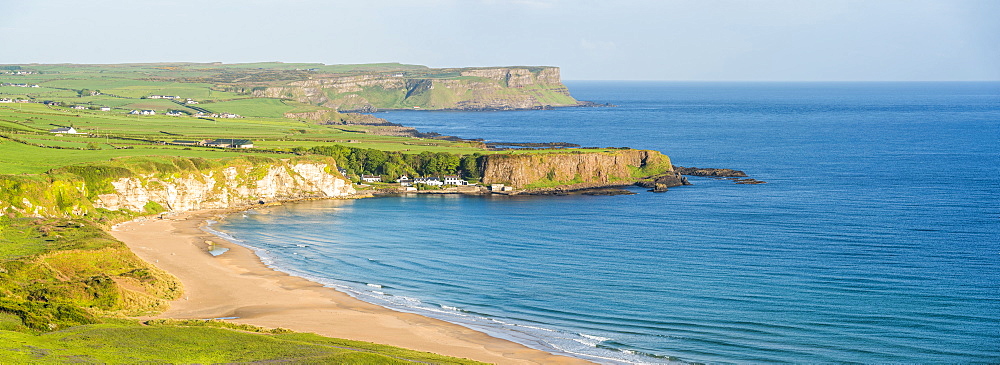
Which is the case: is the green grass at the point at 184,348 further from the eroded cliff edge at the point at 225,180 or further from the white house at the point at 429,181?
the white house at the point at 429,181

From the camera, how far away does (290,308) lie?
61219 millimetres

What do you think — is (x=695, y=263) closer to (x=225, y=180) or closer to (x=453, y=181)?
(x=453, y=181)

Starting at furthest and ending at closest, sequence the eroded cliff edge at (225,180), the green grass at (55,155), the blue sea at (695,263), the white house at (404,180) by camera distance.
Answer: the white house at (404,180), the green grass at (55,155), the eroded cliff edge at (225,180), the blue sea at (695,263)

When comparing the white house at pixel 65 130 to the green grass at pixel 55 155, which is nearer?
the green grass at pixel 55 155

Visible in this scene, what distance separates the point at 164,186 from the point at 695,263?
61.1 m

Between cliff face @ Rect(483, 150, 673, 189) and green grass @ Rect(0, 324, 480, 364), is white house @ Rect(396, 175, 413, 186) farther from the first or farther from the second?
green grass @ Rect(0, 324, 480, 364)

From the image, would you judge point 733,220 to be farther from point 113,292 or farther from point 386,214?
point 113,292

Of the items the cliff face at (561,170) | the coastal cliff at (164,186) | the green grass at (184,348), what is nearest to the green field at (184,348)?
the green grass at (184,348)

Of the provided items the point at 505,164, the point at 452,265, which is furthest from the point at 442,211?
the point at 452,265

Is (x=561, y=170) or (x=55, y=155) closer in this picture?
(x=55, y=155)

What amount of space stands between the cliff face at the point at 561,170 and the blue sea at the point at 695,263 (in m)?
10.6

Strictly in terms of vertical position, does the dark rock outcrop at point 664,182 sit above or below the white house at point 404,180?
above

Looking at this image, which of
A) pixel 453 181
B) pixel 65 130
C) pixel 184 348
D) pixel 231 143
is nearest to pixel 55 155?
pixel 231 143

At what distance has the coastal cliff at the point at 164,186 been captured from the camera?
8156 cm
